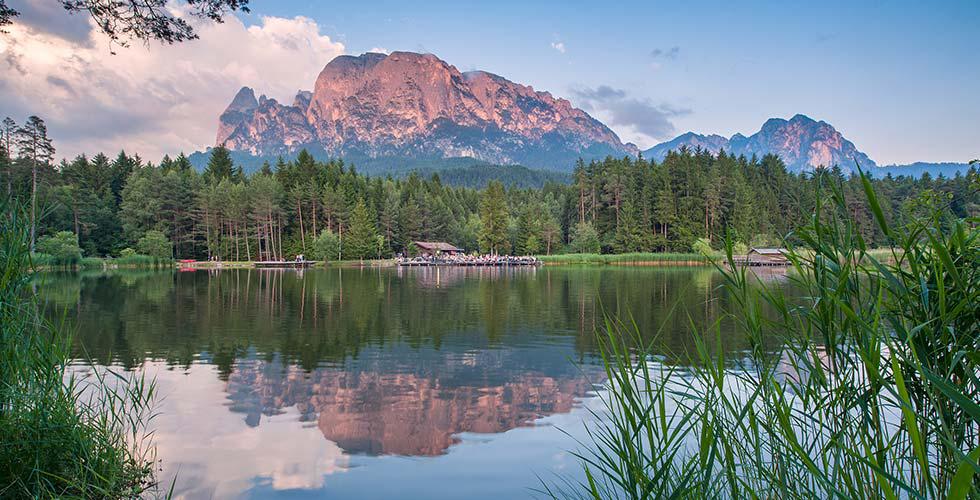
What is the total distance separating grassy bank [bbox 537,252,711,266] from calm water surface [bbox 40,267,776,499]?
155 ft

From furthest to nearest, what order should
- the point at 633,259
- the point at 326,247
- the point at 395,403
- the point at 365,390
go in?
the point at 326,247 < the point at 633,259 < the point at 365,390 < the point at 395,403

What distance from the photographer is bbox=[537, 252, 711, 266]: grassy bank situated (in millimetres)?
66431

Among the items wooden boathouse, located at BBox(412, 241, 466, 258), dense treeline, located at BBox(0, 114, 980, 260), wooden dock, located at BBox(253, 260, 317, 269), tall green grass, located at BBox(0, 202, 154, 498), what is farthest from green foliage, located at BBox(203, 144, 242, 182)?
tall green grass, located at BBox(0, 202, 154, 498)

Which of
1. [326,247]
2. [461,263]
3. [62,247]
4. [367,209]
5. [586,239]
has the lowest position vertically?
[461,263]

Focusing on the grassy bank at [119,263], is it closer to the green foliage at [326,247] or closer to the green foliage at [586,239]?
the green foliage at [326,247]

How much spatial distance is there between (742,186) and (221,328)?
7507 centimetres

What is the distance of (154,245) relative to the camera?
63562 mm

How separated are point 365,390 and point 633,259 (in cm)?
6321

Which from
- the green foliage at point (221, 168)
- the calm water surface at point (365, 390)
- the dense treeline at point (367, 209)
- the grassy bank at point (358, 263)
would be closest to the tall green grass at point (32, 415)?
the calm water surface at point (365, 390)

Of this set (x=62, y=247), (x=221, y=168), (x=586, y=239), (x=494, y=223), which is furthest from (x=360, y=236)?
(x=62, y=247)

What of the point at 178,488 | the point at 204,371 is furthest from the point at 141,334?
the point at 178,488

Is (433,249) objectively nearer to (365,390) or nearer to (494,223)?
(494,223)

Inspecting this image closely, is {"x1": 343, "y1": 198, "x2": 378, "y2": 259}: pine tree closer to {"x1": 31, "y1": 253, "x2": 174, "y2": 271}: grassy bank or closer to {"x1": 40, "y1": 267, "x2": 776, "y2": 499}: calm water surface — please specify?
{"x1": 31, "y1": 253, "x2": 174, "y2": 271}: grassy bank

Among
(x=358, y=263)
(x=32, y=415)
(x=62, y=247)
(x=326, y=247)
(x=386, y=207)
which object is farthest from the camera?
(x=386, y=207)
